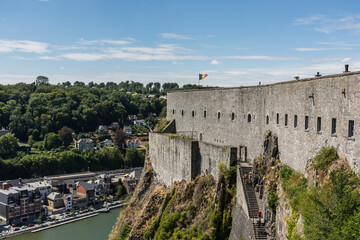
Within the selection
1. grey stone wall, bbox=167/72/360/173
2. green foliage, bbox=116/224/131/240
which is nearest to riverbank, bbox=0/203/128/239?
green foliage, bbox=116/224/131/240

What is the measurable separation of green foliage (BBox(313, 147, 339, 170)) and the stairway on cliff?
177 inches

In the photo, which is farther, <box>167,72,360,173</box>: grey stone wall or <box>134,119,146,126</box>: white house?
<box>134,119,146,126</box>: white house

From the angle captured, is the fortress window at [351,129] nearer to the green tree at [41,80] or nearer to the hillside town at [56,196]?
the hillside town at [56,196]

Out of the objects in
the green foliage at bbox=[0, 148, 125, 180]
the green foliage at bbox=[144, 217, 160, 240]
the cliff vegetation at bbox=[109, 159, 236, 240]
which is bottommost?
the green foliage at bbox=[0, 148, 125, 180]

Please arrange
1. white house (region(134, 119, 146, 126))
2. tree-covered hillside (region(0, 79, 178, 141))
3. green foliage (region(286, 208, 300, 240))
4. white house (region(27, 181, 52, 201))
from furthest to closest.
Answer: white house (region(134, 119, 146, 126)) < tree-covered hillside (region(0, 79, 178, 141)) < white house (region(27, 181, 52, 201)) < green foliage (region(286, 208, 300, 240))

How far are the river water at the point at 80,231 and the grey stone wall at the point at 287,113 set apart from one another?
3352 cm

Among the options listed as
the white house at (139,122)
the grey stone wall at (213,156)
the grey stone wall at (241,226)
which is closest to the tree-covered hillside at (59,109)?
the white house at (139,122)

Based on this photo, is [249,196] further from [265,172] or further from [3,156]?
[3,156]

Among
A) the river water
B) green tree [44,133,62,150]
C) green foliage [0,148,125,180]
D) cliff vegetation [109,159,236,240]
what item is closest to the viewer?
cliff vegetation [109,159,236,240]

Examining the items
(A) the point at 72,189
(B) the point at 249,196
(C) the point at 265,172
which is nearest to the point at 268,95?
(C) the point at 265,172

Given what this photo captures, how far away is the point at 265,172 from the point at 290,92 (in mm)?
4124

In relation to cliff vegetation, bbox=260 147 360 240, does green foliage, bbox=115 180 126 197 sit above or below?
below

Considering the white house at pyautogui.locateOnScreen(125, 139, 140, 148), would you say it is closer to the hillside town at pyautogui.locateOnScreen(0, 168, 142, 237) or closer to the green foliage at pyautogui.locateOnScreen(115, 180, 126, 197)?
the hillside town at pyautogui.locateOnScreen(0, 168, 142, 237)

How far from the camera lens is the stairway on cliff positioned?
16.5 m
